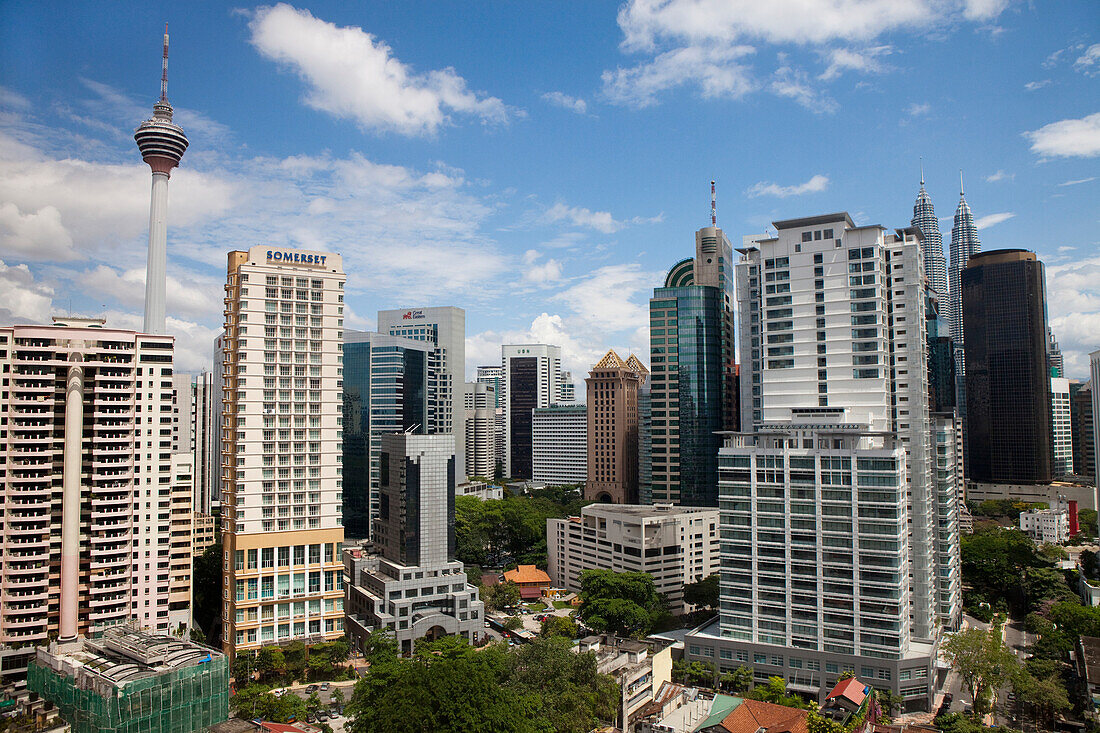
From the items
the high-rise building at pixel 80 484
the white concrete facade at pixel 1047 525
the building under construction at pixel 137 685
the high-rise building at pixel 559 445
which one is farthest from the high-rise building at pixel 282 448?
the high-rise building at pixel 559 445

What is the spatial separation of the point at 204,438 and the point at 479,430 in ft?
209

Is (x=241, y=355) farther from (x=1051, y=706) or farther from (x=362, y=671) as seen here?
(x=1051, y=706)

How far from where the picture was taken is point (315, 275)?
58625 mm

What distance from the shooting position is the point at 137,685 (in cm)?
3581

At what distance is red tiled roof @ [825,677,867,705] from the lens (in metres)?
39.7

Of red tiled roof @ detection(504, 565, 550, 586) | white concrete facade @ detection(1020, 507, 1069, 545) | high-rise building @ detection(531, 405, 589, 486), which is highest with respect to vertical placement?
high-rise building @ detection(531, 405, 589, 486)

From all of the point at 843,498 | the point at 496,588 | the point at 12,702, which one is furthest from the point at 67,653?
the point at 843,498

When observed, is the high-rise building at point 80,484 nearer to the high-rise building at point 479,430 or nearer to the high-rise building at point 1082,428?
the high-rise building at point 479,430

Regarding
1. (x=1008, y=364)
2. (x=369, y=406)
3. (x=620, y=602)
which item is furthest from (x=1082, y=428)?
(x=369, y=406)

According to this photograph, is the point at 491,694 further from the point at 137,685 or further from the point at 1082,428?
the point at 1082,428

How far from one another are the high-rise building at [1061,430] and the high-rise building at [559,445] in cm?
9052

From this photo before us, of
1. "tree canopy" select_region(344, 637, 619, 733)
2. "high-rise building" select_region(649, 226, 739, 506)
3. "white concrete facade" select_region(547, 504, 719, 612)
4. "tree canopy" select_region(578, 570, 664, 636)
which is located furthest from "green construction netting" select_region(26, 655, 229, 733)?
"high-rise building" select_region(649, 226, 739, 506)

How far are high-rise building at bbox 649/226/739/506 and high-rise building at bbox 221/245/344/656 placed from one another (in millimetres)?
48028

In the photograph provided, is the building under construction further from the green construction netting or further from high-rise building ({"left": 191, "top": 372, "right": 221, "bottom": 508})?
A: high-rise building ({"left": 191, "top": 372, "right": 221, "bottom": 508})
